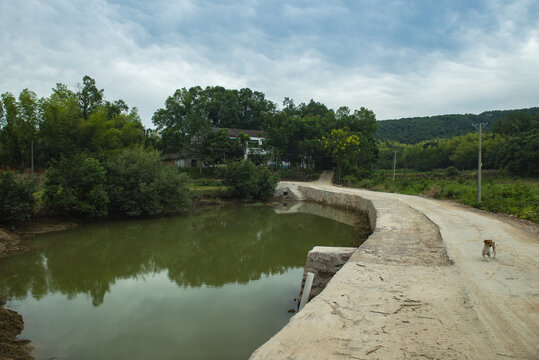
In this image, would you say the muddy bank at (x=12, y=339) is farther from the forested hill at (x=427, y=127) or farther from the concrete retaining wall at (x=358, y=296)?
the forested hill at (x=427, y=127)

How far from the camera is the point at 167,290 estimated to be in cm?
740

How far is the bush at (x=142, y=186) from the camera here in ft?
50.4

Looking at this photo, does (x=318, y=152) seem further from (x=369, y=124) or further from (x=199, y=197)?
(x=199, y=197)

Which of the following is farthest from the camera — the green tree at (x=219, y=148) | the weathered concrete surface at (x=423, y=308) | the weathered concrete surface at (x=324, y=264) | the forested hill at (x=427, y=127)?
the forested hill at (x=427, y=127)

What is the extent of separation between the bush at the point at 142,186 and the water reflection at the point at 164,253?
2.70 feet

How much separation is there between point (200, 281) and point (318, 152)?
2911 centimetres

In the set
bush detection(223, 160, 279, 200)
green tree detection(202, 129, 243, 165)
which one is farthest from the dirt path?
green tree detection(202, 129, 243, 165)

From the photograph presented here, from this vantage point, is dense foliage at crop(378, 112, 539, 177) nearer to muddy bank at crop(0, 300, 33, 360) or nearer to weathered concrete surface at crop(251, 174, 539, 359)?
weathered concrete surface at crop(251, 174, 539, 359)

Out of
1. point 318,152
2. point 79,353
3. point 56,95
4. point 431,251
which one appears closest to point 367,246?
point 431,251

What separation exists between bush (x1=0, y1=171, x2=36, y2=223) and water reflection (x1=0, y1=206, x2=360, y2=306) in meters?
1.60

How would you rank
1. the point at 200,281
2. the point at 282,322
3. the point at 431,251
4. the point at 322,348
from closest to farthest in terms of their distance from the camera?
1. the point at 322,348
2. the point at 282,322
3. the point at 431,251
4. the point at 200,281

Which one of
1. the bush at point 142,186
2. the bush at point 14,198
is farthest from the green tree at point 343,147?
the bush at point 14,198

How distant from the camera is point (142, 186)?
50.1ft

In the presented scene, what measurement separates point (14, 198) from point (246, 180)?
14171 mm
